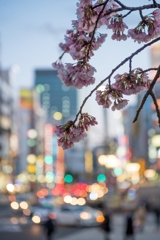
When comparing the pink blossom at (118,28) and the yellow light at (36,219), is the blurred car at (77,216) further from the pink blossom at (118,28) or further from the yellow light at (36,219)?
the pink blossom at (118,28)

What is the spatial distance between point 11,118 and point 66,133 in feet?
480

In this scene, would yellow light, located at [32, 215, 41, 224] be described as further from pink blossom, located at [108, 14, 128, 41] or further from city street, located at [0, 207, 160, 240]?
pink blossom, located at [108, 14, 128, 41]

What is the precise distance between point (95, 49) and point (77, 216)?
37.9m

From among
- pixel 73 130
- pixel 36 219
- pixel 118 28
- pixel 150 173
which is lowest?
pixel 36 219

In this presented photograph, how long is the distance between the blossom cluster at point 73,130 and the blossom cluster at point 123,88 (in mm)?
230

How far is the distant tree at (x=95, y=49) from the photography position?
709cm

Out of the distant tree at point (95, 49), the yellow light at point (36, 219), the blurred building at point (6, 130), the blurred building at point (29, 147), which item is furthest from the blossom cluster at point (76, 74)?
the blurred building at point (29, 147)

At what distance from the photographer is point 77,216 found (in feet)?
146

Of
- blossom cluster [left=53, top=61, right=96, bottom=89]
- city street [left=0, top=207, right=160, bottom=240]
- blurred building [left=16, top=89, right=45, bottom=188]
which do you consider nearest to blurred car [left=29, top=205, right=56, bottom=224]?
city street [left=0, top=207, right=160, bottom=240]

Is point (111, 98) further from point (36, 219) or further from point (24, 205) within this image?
point (24, 205)

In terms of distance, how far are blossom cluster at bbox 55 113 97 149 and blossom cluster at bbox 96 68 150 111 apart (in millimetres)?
230

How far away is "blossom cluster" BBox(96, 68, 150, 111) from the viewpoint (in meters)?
7.32

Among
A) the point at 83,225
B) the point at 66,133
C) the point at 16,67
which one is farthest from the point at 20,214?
the point at 16,67

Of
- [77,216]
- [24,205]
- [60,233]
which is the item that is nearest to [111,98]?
[60,233]
